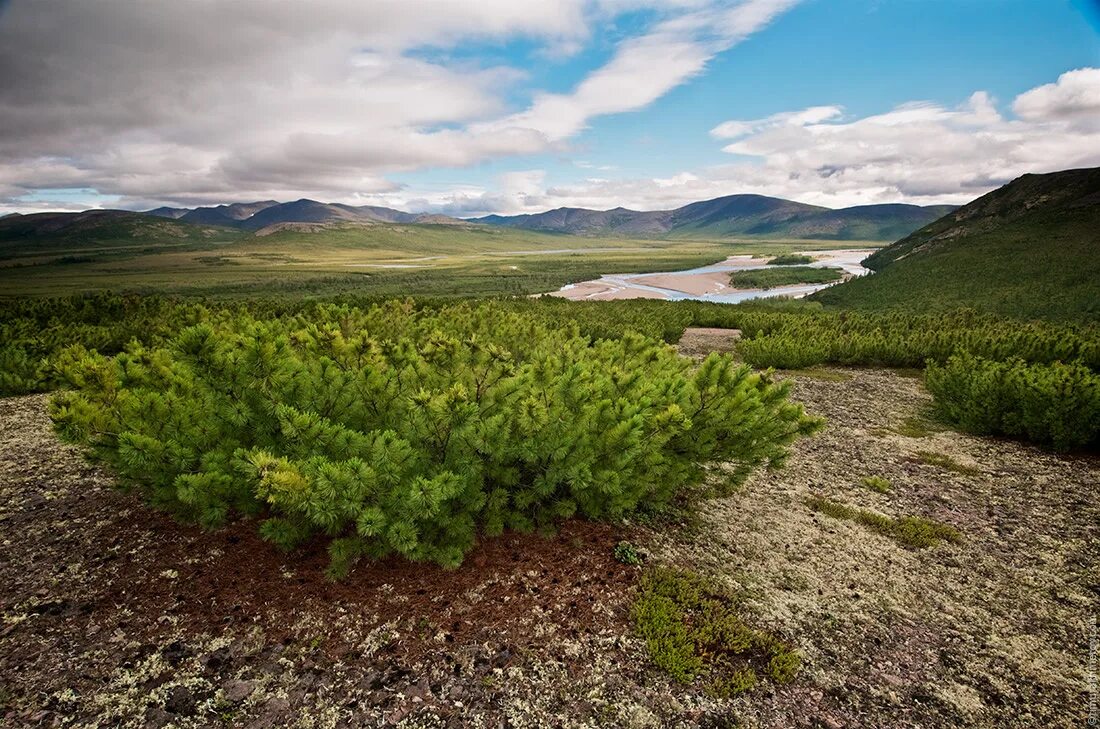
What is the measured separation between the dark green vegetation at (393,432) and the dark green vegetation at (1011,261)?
59.8 metres

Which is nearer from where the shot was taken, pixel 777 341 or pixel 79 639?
pixel 79 639

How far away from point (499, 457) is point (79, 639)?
466 centimetres

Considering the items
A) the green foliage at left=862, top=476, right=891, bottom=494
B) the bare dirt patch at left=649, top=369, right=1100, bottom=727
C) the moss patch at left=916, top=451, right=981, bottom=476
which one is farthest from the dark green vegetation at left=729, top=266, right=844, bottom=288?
the green foliage at left=862, top=476, right=891, bottom=494

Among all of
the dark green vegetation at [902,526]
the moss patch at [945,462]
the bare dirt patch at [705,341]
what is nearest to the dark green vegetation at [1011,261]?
the bare dirt patch at [705,341]

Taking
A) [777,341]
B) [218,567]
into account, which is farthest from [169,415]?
[777,341]

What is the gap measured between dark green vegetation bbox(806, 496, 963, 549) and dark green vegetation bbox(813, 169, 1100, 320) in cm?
5541

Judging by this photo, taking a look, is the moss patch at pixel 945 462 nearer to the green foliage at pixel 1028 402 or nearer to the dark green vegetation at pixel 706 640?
the green foliage at pixel 1028 402

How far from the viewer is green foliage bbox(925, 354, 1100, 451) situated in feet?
37.9

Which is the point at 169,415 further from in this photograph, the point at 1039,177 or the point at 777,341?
the point at 1039,177

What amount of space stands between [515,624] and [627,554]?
1.89 metres

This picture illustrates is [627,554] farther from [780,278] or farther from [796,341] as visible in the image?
[780,278]

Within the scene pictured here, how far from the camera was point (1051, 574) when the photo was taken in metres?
7.24

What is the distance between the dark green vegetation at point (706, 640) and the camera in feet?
17.0

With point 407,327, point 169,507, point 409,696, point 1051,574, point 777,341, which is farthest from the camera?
point 777,341
